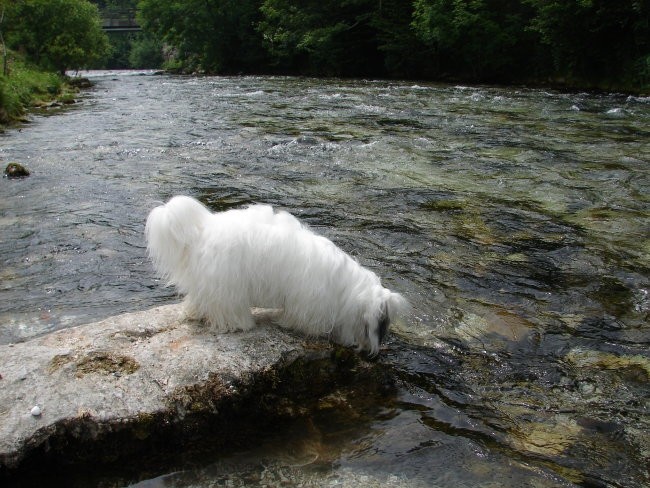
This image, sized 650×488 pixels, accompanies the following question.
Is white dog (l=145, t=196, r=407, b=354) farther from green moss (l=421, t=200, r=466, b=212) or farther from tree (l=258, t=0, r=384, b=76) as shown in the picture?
tree (l=258, t=0, r=384, b=76)

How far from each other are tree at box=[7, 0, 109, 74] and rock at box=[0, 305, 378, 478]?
1212 inches

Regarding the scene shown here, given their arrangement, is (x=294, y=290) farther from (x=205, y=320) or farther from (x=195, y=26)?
(x=195, y=26)

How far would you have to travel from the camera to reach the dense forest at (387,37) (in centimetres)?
1916

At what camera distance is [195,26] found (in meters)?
41.9

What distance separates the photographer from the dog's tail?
3139mm

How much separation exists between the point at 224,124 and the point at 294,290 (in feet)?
32.3

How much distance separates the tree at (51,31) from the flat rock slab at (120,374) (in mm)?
30708

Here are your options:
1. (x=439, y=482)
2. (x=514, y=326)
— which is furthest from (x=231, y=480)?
(x=514, y=326)

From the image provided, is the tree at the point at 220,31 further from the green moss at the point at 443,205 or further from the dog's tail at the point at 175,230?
the dog's tail at the point at 175,230

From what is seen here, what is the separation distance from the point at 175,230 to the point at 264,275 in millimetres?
558

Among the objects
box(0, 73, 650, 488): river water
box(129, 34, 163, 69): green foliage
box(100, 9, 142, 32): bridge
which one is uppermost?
box(100, 9, 142, 32): bridge

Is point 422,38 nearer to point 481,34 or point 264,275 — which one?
point 481,34

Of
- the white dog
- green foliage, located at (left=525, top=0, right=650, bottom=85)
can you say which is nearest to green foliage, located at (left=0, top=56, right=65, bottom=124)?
the white dog

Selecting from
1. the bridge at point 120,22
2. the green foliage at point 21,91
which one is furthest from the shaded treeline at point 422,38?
the bridge at point 120,22
